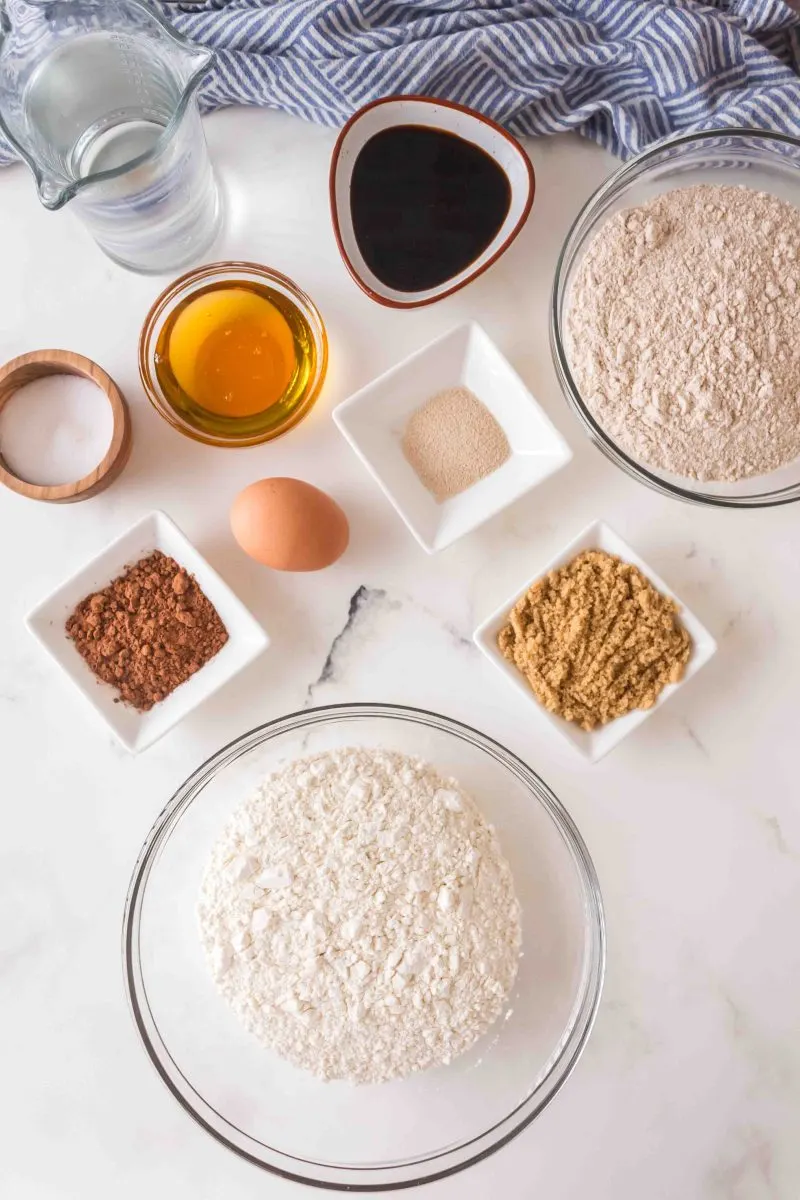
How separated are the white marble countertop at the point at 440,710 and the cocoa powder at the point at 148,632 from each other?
72mm

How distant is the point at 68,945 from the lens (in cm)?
120

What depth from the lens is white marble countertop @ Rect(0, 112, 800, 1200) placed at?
118cm

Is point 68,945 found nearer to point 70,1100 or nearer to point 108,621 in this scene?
point 70,1100

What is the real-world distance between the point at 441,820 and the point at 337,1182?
49cm

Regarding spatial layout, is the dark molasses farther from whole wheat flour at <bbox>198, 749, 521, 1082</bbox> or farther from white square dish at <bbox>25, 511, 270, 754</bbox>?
whole wheat flour at <bbox>198, 749, 521, 1082</bbox>

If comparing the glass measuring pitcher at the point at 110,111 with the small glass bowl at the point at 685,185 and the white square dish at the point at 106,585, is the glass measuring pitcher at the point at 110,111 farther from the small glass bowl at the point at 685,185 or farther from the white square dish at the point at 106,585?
the small glass bowl at the point at 685,185

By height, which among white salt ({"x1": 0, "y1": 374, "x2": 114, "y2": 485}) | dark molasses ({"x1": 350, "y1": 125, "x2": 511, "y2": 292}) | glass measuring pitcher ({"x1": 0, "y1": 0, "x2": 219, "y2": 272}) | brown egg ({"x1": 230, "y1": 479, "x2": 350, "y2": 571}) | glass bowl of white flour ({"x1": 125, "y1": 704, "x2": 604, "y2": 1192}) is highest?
glass measuring pitcher ({"x1": 0, "y1": 0, "x2": 219, "y2": 272})

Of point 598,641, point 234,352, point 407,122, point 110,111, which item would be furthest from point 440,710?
point 110,111

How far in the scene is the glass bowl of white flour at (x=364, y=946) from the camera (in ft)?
3.44

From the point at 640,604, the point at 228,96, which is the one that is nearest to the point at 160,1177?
the point at 640,604

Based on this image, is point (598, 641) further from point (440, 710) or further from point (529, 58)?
point (529, 58)

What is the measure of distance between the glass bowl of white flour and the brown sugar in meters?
0.12

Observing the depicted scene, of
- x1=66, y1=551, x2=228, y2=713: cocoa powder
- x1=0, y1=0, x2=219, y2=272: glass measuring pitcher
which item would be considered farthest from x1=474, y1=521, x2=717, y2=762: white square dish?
x1=0, y1=0, x2=219, y2=272: glass measuring pitcher

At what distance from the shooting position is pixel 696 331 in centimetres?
107
